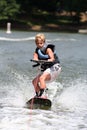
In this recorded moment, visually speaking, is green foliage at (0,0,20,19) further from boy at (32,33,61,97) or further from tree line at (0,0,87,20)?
boy at (32,33,61,97)

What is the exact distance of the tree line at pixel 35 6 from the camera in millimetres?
61062

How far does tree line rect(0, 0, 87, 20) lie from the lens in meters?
61.1

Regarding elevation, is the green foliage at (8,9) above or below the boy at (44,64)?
below

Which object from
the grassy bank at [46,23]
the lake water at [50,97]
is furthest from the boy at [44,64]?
the grassy bank at [46,23]

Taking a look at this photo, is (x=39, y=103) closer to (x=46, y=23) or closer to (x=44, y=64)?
(x=44, y=64)

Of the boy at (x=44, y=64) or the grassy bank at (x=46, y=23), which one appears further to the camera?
the grassy bank at (x=46, y=23)

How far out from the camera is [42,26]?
61812 mm

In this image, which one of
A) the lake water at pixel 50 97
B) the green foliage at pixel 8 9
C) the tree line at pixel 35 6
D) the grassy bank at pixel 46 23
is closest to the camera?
the lake water at pixel 50 97

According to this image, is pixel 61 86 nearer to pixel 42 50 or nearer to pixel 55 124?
pixel 42 50

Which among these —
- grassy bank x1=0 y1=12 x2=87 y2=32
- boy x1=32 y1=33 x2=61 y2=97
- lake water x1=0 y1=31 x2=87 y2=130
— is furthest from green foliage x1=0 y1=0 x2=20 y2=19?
boy x1=32 y1=33 x2=61 y2=97

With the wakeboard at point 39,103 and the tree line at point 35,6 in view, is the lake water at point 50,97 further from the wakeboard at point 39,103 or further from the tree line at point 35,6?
the tree line at point 35,6

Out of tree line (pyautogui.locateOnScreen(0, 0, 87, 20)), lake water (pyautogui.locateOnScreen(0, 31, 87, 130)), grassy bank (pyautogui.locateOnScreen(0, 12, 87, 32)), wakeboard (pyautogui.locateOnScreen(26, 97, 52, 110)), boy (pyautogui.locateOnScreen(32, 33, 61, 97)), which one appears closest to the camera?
lake water (pyautogui.locateOnScreen(0, 31, 87, 130))

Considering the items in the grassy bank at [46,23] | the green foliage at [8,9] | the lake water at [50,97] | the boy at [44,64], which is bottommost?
the grassy bank at [46,23]

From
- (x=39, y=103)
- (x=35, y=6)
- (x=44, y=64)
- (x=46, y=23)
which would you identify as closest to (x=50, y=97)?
(x=44, y=64)
